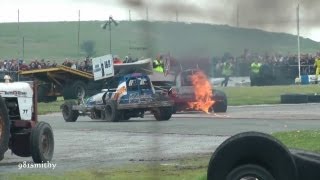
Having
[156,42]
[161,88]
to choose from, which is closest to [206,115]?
[161,88]

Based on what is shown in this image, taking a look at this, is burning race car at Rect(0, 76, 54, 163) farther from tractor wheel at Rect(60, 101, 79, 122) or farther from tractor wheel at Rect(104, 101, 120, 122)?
tractor wheel at Rect(60, 101, 79, 122)

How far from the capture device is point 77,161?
1554 cm

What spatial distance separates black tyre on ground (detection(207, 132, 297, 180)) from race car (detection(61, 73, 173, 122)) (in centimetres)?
1835

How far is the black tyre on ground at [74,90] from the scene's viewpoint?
42.0 m

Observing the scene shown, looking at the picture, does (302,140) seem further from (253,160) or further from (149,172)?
(253,160)

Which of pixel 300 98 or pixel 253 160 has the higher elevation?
pixel 300 98

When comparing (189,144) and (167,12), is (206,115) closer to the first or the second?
(189,144)

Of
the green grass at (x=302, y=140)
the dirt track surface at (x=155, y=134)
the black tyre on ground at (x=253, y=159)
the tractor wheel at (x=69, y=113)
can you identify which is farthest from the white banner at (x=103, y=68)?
the black tyre on ground at (x=253, y=159)

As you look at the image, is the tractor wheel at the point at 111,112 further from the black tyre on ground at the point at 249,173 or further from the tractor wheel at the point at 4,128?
the black tyre on ground at the point at 249,173

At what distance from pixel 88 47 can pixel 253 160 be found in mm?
54378

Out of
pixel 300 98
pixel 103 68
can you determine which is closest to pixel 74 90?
pixel 103 68

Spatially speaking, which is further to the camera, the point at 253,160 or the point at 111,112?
the point at 111,112

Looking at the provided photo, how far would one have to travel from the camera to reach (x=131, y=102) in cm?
2750
